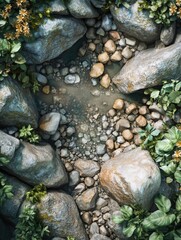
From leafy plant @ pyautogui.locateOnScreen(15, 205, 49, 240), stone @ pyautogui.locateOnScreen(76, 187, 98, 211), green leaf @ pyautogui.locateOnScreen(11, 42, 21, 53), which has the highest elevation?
green leaf @ pyautogui.locateOnScreen(11, 42, 21, 53)

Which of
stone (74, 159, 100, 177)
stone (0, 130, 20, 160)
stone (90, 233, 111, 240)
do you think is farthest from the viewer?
stone (74, 159, 100, 177)

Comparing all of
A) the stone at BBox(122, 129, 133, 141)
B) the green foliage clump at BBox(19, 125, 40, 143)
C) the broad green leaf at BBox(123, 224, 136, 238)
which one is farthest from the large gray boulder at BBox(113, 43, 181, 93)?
the broad green leaf at BBox(123, 224, 136, 238)

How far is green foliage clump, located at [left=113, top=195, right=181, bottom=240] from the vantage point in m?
6.69

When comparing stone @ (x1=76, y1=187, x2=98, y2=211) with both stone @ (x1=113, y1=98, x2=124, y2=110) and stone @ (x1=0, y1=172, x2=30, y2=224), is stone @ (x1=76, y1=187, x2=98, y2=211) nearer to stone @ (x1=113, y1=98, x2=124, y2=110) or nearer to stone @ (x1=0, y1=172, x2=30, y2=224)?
stone @ (x1=0, y1=172, x2=30, y2=224)

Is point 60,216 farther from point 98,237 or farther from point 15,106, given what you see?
point 15,106

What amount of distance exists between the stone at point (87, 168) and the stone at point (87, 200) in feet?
0.95

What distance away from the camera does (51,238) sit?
23.9ft

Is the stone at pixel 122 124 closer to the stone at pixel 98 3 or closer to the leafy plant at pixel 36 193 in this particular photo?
the leafy plant at pixel 36 193

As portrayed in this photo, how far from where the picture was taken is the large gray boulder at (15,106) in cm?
687

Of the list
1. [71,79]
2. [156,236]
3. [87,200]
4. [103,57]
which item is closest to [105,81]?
[103,57]

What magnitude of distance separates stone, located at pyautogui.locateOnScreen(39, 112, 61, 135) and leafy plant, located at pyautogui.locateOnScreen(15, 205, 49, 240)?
139 cm

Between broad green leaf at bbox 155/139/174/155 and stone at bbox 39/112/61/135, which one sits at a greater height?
stone at bbox 39/112/61/135

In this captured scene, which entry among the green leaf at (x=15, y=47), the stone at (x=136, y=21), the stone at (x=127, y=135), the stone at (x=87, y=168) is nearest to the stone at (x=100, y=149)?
the stone at (x=87, y=168)

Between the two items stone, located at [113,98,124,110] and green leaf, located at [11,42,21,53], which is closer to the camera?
green leaf, located at [11,42,21,53]
